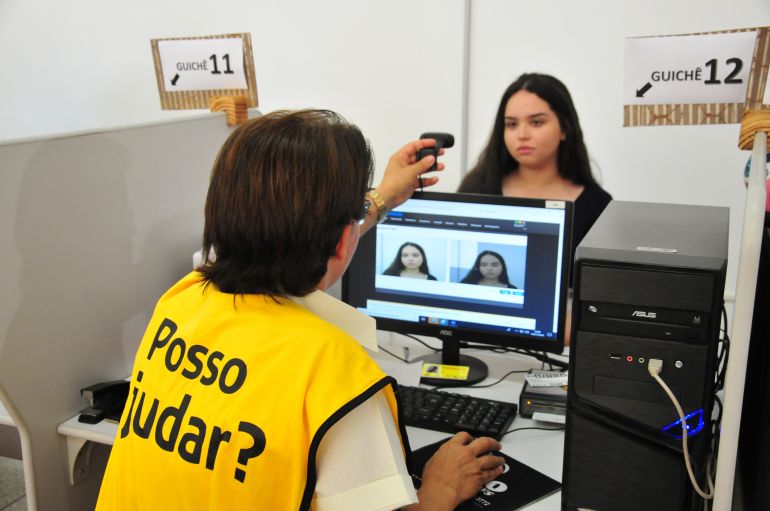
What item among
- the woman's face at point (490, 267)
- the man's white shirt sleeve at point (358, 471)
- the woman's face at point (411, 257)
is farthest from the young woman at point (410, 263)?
the man's white shirt sleeve at point (358, 471)

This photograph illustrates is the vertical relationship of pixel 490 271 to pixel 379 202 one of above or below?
below

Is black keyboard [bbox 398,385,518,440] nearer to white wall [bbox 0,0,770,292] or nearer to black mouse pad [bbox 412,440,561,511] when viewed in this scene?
black mouse pad [bbox 412,440,561,511]

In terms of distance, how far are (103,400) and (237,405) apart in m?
0.72

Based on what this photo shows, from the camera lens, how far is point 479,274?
1493 millimetres

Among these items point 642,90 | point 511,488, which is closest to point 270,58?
point 642,90

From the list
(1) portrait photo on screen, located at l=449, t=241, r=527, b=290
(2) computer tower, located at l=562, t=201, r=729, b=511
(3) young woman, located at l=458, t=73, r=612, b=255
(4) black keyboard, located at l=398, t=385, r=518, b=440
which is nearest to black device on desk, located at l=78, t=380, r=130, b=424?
(4) black keyboard, located at l=398, t=385, r=518, b=440

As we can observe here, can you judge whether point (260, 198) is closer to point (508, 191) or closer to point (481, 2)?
point (508, 191)

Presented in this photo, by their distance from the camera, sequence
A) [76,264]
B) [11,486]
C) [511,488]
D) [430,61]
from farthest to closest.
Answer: [430,61] < [11,486] < [76,264] < [511,488]

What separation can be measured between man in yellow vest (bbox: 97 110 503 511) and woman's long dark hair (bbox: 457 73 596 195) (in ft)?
5.03

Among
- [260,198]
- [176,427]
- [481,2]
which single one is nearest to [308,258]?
[260,198]

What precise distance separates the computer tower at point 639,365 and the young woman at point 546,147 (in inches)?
56.7

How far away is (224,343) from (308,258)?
0.16m

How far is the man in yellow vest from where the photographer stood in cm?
89

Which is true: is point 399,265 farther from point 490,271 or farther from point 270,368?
point 270,368
